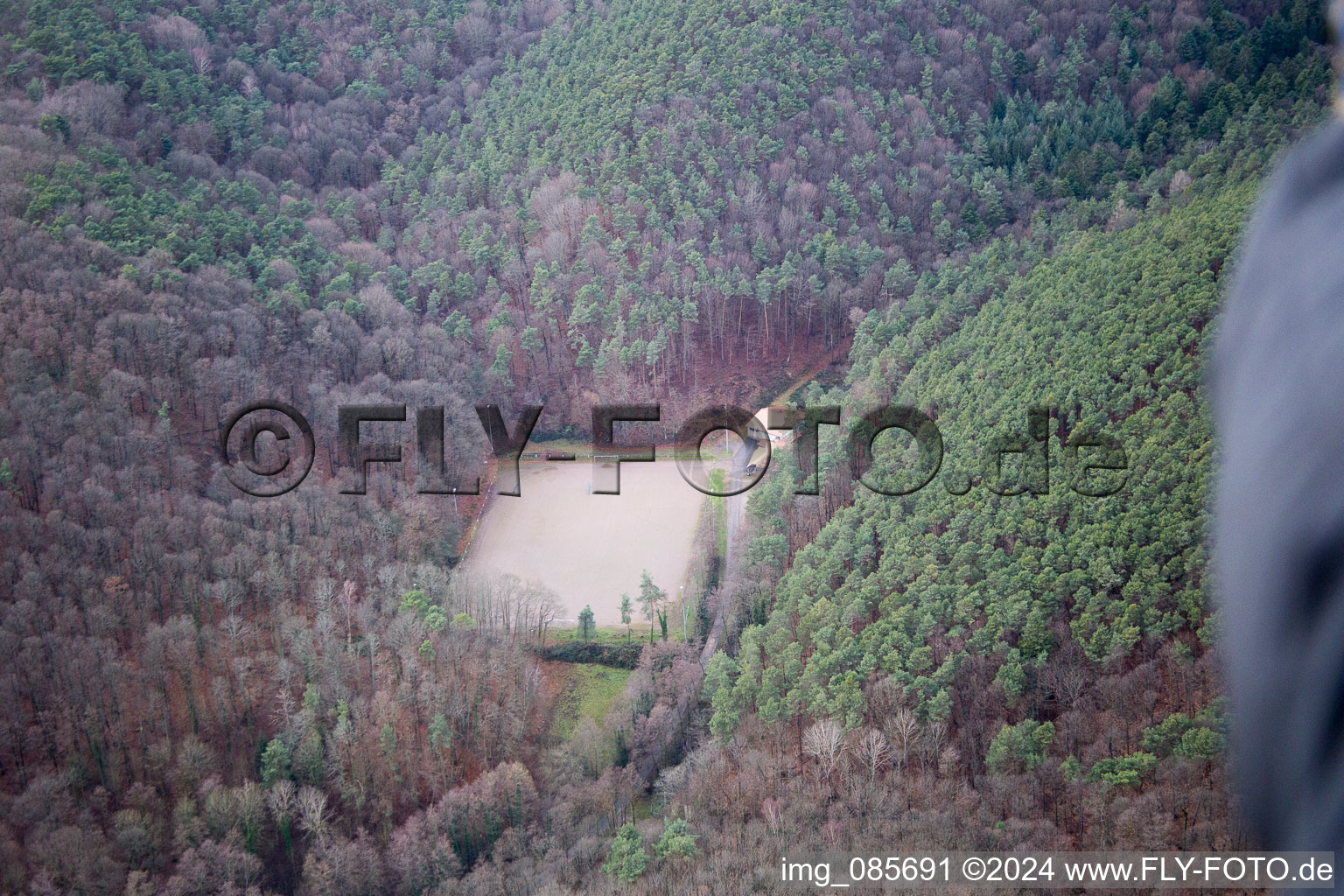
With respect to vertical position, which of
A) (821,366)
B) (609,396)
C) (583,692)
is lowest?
(583,692)

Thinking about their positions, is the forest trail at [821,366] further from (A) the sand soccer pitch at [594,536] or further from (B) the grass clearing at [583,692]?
(B) the grass clearing at [583,692]

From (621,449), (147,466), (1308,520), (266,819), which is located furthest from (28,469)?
(1308,520)

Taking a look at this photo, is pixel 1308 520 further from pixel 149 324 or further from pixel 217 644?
pixel 149 324

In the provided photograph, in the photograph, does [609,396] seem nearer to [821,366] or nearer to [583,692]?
[821,366]

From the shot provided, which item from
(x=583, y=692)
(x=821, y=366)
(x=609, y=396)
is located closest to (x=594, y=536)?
(x=583, y=692)

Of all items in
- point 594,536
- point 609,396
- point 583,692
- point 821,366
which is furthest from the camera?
point 609,396

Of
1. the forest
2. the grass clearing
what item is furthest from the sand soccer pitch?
the grass clearing
